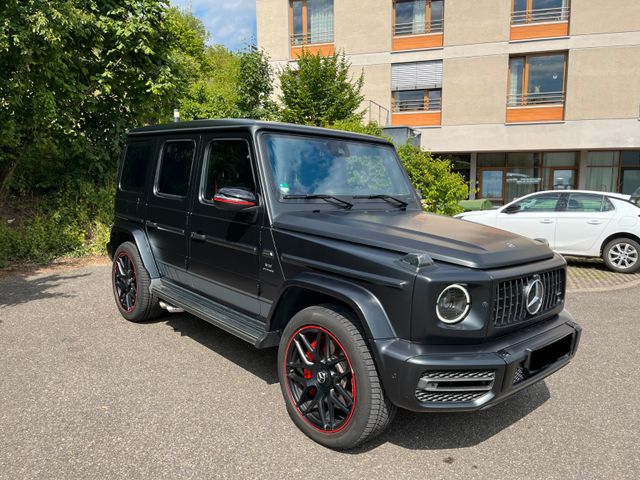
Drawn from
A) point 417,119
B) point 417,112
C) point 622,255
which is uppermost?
point 417,112

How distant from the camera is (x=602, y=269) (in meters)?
8.80

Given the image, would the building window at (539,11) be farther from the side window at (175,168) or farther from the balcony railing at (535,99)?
the side window at (175,168)

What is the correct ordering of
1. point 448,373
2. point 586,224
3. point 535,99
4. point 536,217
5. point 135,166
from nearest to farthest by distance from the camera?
point 448,373, point 135,166, point 586,224, point 536,217, point 535,99

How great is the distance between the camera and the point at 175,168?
440cm

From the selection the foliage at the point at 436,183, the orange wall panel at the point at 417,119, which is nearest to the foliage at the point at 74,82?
the foliage at the point at 436,183

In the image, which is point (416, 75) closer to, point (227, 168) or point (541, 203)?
point (541, 203)

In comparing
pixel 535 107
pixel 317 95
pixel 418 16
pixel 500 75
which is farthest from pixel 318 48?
pixel 535 107

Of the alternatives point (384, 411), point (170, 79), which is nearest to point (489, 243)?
point (384, 411)

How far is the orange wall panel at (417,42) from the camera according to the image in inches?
833

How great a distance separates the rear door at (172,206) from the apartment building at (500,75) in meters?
18.8

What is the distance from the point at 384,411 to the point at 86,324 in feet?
12.6

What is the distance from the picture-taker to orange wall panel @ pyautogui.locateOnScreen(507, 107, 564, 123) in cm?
2019

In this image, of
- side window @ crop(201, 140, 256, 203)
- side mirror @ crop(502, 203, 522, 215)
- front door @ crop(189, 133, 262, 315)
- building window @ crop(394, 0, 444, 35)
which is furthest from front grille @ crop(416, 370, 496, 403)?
building window @ crop(394, 0, 444, 35)

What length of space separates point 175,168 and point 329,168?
Answer: 5.30 ft
